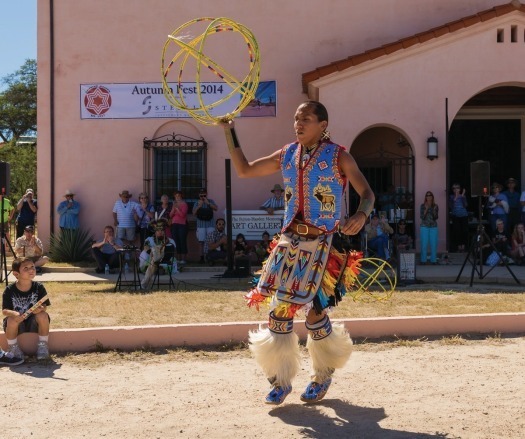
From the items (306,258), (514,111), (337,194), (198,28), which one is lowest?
(306,258)

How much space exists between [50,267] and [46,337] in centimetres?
920

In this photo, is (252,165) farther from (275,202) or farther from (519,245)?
(275,202)

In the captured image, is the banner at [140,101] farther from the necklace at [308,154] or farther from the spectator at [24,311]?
the necklace at [308,154]

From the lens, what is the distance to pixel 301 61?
17094mm

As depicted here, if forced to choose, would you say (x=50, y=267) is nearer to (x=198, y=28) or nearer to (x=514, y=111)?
(x=198, y=28)

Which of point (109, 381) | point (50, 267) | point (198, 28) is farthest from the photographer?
point (198, 28)

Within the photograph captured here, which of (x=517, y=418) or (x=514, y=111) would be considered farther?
(x=514, y=111)

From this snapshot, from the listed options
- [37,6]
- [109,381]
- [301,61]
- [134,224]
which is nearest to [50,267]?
[134,224]

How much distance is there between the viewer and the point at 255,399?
17.1 ft

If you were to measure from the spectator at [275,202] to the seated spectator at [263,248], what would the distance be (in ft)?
2.18

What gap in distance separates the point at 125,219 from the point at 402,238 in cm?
574

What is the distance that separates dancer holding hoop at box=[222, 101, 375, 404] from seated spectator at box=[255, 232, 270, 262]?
9473 mm

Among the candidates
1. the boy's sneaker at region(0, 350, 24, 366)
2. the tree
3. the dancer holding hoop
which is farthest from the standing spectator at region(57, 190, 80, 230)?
the tree

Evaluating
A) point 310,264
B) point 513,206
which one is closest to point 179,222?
point 513,206
